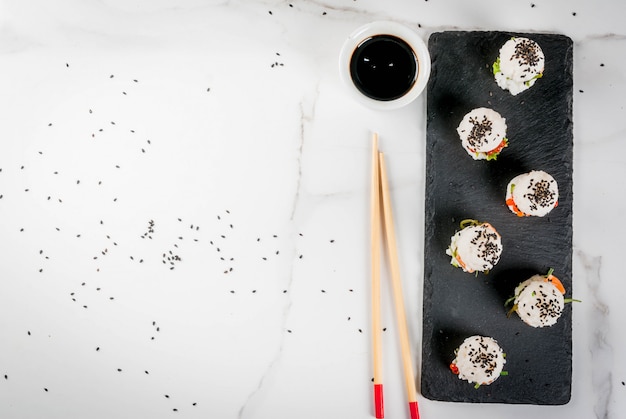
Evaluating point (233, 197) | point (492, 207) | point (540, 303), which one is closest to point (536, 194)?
point (492, 207)

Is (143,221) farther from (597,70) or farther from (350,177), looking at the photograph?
(597,70)

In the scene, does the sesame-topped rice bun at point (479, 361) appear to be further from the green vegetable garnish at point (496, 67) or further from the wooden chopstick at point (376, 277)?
the green vegetable garnish at point (496, 67)

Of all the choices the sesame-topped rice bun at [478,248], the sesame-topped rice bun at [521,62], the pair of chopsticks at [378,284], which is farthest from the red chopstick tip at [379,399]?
the sesame-topped rice bun at [521,62]

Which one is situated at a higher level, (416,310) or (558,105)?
(558,105)

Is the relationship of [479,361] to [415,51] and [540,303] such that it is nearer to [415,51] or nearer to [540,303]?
[540,303]

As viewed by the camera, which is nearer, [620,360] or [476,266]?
[476,266]

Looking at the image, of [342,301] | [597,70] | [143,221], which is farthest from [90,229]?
[597,70]
